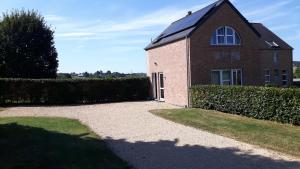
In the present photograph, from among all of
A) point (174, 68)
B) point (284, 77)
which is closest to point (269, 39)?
point (284, 77)

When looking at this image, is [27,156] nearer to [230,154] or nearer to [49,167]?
[49,167]

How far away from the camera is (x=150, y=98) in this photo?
33.6 m

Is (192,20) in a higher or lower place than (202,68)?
→ higher

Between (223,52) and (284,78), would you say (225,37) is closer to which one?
(223,52)

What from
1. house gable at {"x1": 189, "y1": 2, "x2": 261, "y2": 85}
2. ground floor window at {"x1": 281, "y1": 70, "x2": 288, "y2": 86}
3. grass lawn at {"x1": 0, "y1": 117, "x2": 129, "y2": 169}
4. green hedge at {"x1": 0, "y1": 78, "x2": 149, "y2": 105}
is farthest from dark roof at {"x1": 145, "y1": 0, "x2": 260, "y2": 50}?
ground floor window at {"x1": 281, "y1": 70, "x2": 288, "y2": 86}

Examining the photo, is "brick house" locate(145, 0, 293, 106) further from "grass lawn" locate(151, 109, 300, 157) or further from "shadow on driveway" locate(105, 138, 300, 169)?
"shadow on driveway" locate(105, 138, 300, 169)

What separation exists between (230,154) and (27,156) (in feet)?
17.1

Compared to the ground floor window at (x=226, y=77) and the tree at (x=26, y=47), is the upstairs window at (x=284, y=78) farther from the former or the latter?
the tree at (x=26, y=47)

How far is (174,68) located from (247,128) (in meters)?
14.0

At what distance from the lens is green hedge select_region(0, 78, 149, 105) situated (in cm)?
2958

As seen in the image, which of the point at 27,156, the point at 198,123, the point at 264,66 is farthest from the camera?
the point at 264,66

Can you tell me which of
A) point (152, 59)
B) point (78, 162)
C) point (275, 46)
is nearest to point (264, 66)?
point (275, 46)

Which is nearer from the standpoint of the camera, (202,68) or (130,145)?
(130,145)

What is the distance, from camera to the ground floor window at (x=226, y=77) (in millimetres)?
27516
